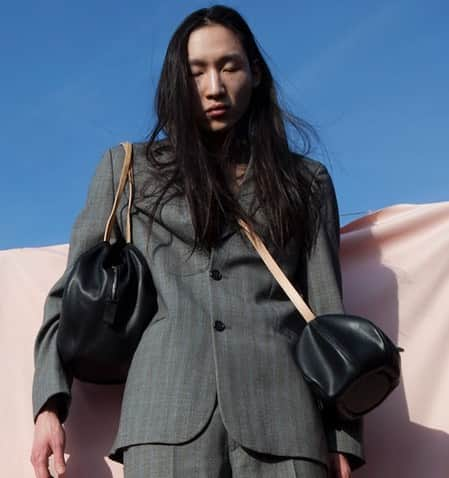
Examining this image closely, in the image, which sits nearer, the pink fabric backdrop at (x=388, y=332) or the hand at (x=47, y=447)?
the hand at (x=47, y=447)

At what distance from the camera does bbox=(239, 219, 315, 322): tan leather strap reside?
2.27 m

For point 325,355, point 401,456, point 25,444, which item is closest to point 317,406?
point 325,355

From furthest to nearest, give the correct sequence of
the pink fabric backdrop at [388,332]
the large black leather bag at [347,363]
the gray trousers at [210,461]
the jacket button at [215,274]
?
the pink fabric backdrop at [388,332] < the jacket button at [215,274] < the large black leather bag at [347,363] < the gray trousers at [210,461]

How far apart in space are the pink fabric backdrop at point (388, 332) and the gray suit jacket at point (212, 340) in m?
0.40

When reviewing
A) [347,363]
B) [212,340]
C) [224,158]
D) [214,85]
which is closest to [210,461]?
[212,340]

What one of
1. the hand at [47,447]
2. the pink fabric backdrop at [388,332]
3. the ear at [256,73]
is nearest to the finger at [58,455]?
the hand at [47,447]

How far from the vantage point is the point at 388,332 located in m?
2.95

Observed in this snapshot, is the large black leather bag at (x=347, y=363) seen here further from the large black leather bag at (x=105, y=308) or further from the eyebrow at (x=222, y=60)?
the eyebrow at (x=222, y=60)

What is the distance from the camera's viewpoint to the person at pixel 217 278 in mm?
2029

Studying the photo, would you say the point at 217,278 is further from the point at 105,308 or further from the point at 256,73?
the point at 256,73

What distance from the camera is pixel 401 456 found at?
2.78 meters

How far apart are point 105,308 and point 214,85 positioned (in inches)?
25.8

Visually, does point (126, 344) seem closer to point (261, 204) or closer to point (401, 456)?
point (261, 204)

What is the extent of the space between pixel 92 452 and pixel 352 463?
73 centimetres
